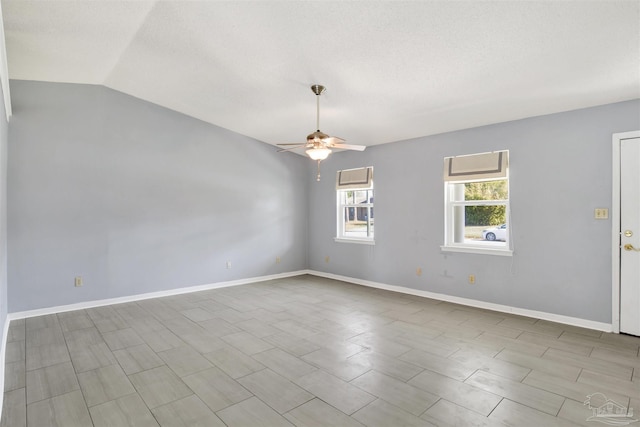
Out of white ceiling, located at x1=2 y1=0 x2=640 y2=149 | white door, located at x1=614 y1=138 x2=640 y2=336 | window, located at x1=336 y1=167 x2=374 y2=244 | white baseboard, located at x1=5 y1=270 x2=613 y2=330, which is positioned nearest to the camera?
white ceiling, located at x1=2 y1=0 x2=640 y2=149

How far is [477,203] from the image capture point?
15.8 ft

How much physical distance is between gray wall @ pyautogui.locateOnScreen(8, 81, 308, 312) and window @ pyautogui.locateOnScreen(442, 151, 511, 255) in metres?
3.35

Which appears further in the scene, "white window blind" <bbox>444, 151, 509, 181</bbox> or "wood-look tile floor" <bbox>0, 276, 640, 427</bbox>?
"white window blind" <bbox>444, 151, 509, 181</bbox>

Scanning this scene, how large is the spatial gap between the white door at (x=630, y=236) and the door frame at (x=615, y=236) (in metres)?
0.03

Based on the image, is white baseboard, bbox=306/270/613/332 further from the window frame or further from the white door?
the window frame

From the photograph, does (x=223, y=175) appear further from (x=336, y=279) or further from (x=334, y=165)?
(x=336, y=279)

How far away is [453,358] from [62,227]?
5.01 meters

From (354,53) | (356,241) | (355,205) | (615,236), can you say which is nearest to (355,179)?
(355,205)

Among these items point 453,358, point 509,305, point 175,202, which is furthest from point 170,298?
point 509,305

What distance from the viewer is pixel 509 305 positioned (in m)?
4.44

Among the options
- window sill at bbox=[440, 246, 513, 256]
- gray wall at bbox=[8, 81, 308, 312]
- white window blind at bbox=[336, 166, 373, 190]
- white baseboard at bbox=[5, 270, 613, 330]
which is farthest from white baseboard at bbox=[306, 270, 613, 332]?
gray wall at bbox=[8, 81, 308, 312]

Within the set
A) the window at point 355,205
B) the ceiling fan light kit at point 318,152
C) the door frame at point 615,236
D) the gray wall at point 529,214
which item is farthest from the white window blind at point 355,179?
the door frame at point 615,236

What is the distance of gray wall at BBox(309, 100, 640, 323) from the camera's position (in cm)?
382

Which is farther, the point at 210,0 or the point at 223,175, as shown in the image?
the point at 223,175
